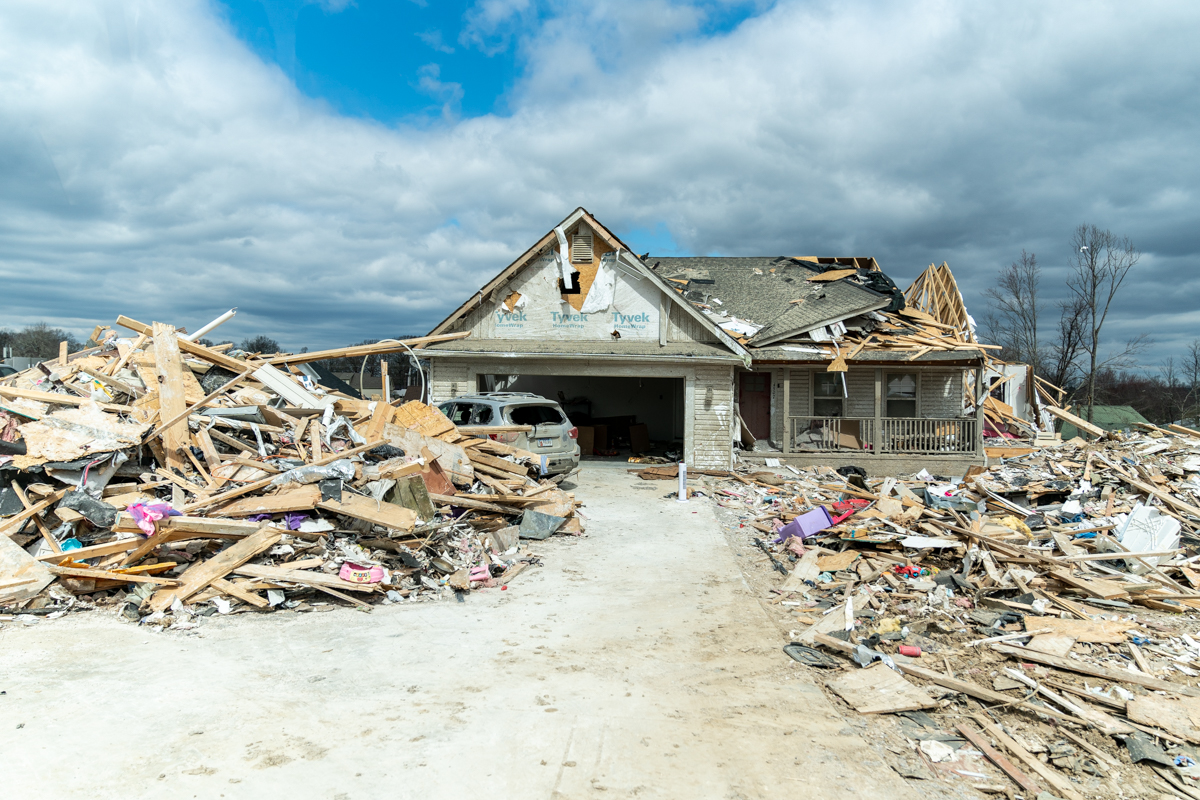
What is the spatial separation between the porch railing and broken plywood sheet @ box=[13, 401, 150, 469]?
15227 mm

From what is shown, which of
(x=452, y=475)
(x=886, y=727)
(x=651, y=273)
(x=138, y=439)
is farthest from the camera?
(x=651, y=273)

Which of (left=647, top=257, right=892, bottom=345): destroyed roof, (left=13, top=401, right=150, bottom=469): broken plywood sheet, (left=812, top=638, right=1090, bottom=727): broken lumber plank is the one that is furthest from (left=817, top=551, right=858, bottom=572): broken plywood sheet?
(left=647, top=257, right=892, bottom=345): destroyed roof

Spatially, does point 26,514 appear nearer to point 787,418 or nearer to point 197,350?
point 197,350

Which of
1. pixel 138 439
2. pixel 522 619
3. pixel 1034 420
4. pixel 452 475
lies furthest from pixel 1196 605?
pixel 1034 420

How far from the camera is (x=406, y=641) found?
18.9 feet

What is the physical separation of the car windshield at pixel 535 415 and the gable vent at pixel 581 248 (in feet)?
18.9

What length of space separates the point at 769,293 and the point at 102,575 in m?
19.8

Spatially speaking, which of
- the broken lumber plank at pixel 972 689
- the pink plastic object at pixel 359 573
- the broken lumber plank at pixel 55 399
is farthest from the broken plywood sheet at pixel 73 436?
the broken lumber plank at pixel 972 689

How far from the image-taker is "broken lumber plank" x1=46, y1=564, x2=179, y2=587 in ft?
20.8

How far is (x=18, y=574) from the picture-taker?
6.24m

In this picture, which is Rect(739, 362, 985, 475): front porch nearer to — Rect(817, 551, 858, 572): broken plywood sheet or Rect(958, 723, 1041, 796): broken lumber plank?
Rect(817, 551, 858, 572): broken plywood sheet

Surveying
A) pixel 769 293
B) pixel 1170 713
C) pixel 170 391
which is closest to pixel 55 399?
pixel 170 391

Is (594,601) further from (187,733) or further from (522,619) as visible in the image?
(187,733)

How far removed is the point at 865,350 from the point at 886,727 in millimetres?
15334
